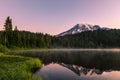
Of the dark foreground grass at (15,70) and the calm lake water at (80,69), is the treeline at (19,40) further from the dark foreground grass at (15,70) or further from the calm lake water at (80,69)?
the dark foreground grass at (15,70)

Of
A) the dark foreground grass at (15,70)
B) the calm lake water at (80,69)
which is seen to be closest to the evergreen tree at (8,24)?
the calm lake water at (80,69)

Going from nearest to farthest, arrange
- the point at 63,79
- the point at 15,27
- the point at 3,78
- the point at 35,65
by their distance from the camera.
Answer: the point at 3,78 < the point at 63,79 < the point at 35,65 < the point at 15,27

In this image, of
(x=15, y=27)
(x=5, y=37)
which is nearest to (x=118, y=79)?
(x=5, y=37)

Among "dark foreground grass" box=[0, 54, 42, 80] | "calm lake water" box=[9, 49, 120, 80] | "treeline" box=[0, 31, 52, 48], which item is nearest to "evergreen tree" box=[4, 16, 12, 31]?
"treeline" box=[0, 31, 52, 48]

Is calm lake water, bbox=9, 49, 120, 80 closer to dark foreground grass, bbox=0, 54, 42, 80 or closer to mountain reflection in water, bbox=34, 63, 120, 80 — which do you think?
mountain reflection in water, bbox=34, 63, 120, 80

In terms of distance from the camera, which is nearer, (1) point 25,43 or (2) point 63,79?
(2) point 63,79

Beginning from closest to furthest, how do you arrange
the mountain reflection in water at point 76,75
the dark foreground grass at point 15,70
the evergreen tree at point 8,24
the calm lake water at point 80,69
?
the dark foreground grass at point 15,70
the mountain reflection in water at point 76,75
the calm lake water at point 80,69
the evergreen tree at point 8,24

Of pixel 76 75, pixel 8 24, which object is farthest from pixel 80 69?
pixel 8 24

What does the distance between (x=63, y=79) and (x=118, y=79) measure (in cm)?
850

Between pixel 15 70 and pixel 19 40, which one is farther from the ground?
pixel 19 40

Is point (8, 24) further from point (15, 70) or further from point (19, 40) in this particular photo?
point (15, 70)

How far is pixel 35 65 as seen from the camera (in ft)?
143

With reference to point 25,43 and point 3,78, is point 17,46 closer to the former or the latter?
point 25,43

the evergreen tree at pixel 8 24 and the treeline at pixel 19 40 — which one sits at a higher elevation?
the evergreen tree at pixel 8 24
